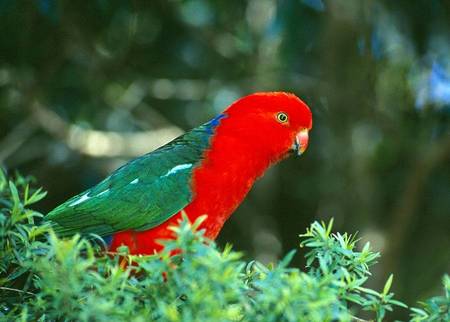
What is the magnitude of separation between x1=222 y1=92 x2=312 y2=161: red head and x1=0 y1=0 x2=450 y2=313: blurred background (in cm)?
209

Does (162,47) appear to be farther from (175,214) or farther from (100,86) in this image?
(175,214)

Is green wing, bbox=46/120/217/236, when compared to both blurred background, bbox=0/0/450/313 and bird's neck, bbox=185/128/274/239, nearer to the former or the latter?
bird's neck, bbox=185/128/274/239

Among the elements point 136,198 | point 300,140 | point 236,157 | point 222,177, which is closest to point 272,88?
point 300,140

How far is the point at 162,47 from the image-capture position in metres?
6.25

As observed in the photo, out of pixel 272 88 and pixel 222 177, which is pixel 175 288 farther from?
pixel 272 88

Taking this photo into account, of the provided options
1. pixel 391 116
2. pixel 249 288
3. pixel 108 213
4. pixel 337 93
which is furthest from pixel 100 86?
pixel 249 288

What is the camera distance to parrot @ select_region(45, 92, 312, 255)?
10.1 ft

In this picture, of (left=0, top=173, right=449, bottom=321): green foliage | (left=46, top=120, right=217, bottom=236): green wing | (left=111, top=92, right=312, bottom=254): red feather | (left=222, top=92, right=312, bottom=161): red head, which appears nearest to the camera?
(left=0, top=173, right=449, bottom=321): green foliage

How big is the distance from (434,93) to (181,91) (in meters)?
2.10

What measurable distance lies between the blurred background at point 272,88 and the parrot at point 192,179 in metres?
2.14

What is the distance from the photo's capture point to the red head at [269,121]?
11.5 ft

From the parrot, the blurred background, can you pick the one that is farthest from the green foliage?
the blurred background

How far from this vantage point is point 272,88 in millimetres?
5992

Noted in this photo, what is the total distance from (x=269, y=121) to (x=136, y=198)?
0.81m
